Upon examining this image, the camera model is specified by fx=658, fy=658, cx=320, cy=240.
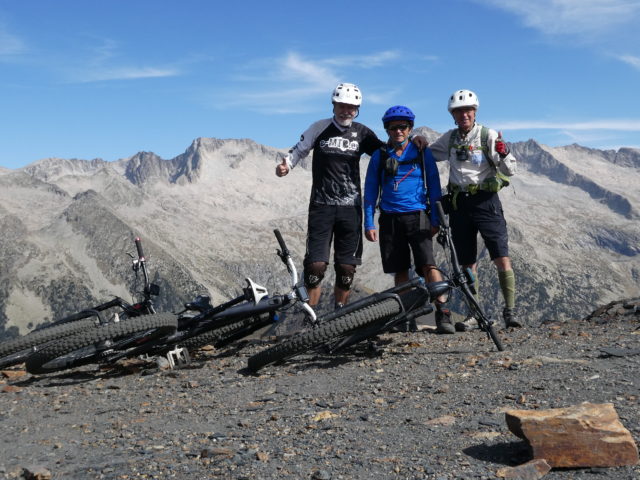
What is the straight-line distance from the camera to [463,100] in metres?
12.0

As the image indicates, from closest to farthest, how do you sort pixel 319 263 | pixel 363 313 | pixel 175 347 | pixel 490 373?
1. pixel 490 373
2. pixel 363 313
3. pixel 175 347
4. pixel 319 263

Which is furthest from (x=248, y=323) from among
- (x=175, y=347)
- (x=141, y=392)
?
(x=141, y=392)

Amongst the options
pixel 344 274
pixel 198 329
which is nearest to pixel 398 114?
pixel 344 274

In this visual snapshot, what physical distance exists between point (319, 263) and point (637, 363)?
5.30 meters

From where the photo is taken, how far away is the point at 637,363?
8.87m

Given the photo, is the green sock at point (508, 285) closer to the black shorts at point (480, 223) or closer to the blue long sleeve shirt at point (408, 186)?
the black shorts at point (480, 223)

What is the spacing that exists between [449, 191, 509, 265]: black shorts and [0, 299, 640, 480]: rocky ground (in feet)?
5.83

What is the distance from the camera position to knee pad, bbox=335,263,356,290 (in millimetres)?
12008

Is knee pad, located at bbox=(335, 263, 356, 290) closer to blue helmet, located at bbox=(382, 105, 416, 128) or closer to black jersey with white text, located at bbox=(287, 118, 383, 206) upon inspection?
black jersey with white text, located at bbox=(287, 118, 383, 206)

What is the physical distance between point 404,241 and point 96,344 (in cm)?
554

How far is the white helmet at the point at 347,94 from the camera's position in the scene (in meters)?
11.7

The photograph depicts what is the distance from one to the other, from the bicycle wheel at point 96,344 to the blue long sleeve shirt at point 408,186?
4202mm

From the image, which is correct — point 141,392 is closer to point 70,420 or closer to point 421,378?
point 70,420

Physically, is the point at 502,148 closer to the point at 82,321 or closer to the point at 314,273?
the point at 314,273
